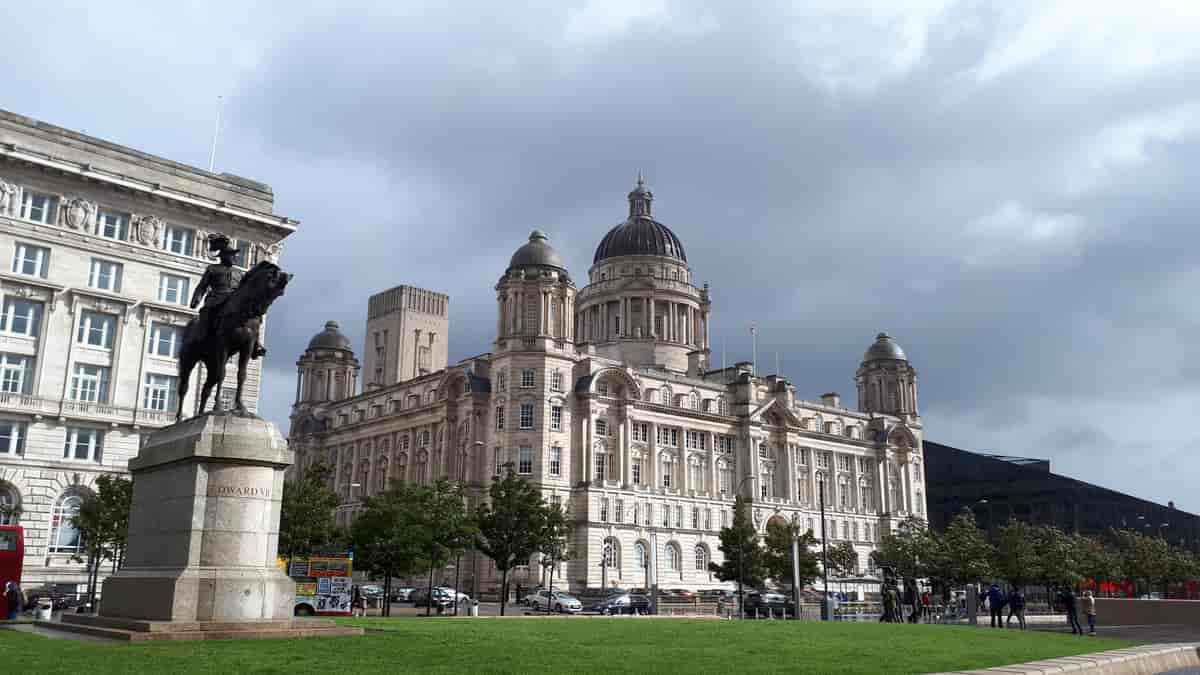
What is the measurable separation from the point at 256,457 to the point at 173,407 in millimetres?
41215

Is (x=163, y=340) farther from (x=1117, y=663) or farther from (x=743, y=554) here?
(x=1117, y=663)

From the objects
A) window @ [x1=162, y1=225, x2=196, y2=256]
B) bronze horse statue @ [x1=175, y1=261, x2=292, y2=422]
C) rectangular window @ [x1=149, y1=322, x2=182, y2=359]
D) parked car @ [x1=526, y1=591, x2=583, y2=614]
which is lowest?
parked car @ [x1=526, y1=591, x2=583, y2=614]

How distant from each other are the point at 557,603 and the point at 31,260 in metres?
37.9

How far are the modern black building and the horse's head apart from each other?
126073mm

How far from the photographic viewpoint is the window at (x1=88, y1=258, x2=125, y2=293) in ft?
182

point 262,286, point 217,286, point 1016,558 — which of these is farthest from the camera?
point 1016,558

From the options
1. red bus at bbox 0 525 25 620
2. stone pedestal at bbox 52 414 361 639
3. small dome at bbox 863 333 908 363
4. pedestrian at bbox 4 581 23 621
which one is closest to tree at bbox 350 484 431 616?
red bus at bbox 0 525 25 620

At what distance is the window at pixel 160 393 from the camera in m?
56.5

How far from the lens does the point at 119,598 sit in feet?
66.3

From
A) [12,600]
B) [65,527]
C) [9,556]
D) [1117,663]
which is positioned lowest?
[1117,663]

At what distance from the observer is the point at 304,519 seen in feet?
179

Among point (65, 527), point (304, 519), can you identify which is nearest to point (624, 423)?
point (304, 519)

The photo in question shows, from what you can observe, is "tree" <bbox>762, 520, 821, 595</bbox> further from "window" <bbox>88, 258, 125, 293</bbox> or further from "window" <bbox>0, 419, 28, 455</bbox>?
"window" <bbox>0, 419, 28, 455</bbox>

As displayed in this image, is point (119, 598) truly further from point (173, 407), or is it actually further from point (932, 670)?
point (173, 407)
